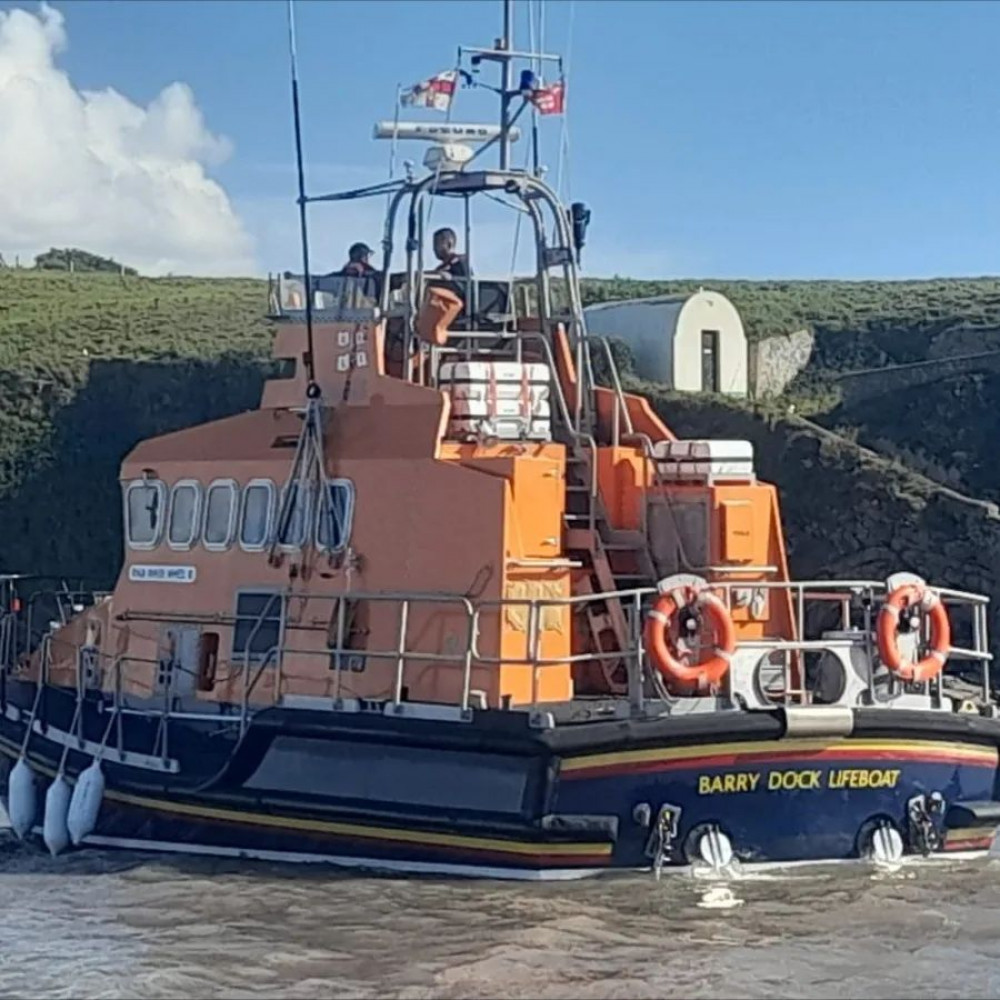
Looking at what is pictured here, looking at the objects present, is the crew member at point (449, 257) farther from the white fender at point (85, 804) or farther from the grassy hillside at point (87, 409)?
the grassy hillside at point (87, 409)

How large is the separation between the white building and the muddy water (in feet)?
44.9

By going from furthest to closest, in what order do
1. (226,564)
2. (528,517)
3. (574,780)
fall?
(226,564)
(528,517)
(574,780)

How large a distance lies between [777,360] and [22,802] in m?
20.8

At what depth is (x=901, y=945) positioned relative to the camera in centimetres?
969

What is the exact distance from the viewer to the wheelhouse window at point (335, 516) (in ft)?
39.5

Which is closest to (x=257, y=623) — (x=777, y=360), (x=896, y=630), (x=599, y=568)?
(x=599, y=568)

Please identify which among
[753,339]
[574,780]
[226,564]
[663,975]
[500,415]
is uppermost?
[753,339]

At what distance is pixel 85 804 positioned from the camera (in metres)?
12.4

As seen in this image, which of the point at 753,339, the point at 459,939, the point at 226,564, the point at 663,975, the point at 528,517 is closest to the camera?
the point at 663,975

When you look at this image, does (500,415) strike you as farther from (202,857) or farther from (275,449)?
(202,857)

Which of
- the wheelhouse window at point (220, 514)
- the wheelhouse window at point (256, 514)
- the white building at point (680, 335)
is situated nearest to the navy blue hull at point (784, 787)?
the wheelhouse window at point (256, 514)

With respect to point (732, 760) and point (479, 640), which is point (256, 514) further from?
point (732, 760)

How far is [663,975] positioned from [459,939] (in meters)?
1.17

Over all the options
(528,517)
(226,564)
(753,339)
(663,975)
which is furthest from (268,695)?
(753,339)
